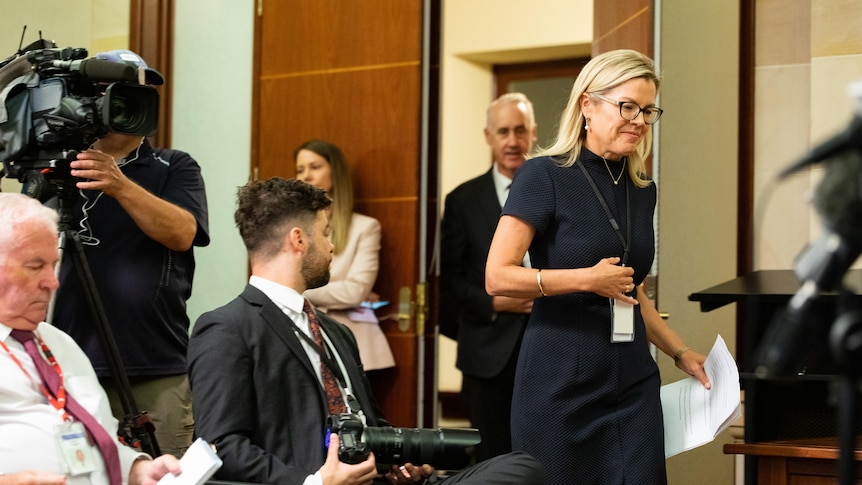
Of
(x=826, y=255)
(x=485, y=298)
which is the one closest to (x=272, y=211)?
(x=485, y=298)

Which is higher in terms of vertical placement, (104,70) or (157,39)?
(157,39)

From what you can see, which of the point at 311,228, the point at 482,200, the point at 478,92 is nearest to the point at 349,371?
the point at 311,228

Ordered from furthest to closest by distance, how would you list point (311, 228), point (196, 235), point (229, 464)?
point (196, 235), point (311, 228), point (229, 464)

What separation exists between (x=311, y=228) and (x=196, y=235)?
53 cm

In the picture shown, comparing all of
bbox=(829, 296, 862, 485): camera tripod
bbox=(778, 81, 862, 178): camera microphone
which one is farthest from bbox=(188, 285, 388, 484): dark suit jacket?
bbox=(778, 81, 862, 178): camera microphone

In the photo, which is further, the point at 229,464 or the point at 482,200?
the point at 482,200

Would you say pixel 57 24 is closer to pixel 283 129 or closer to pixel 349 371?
pixel 283 129

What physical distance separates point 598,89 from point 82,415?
1.33 meters

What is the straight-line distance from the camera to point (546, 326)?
2.48 meters

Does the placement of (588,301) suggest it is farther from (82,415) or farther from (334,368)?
(82,415)

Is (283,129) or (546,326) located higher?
(283,129)

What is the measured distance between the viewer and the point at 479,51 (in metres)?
7.16

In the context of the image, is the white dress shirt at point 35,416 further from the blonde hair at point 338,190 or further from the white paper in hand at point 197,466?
the blonde hair at point 338,190

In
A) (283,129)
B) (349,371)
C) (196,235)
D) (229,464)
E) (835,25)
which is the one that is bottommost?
(229,464)
